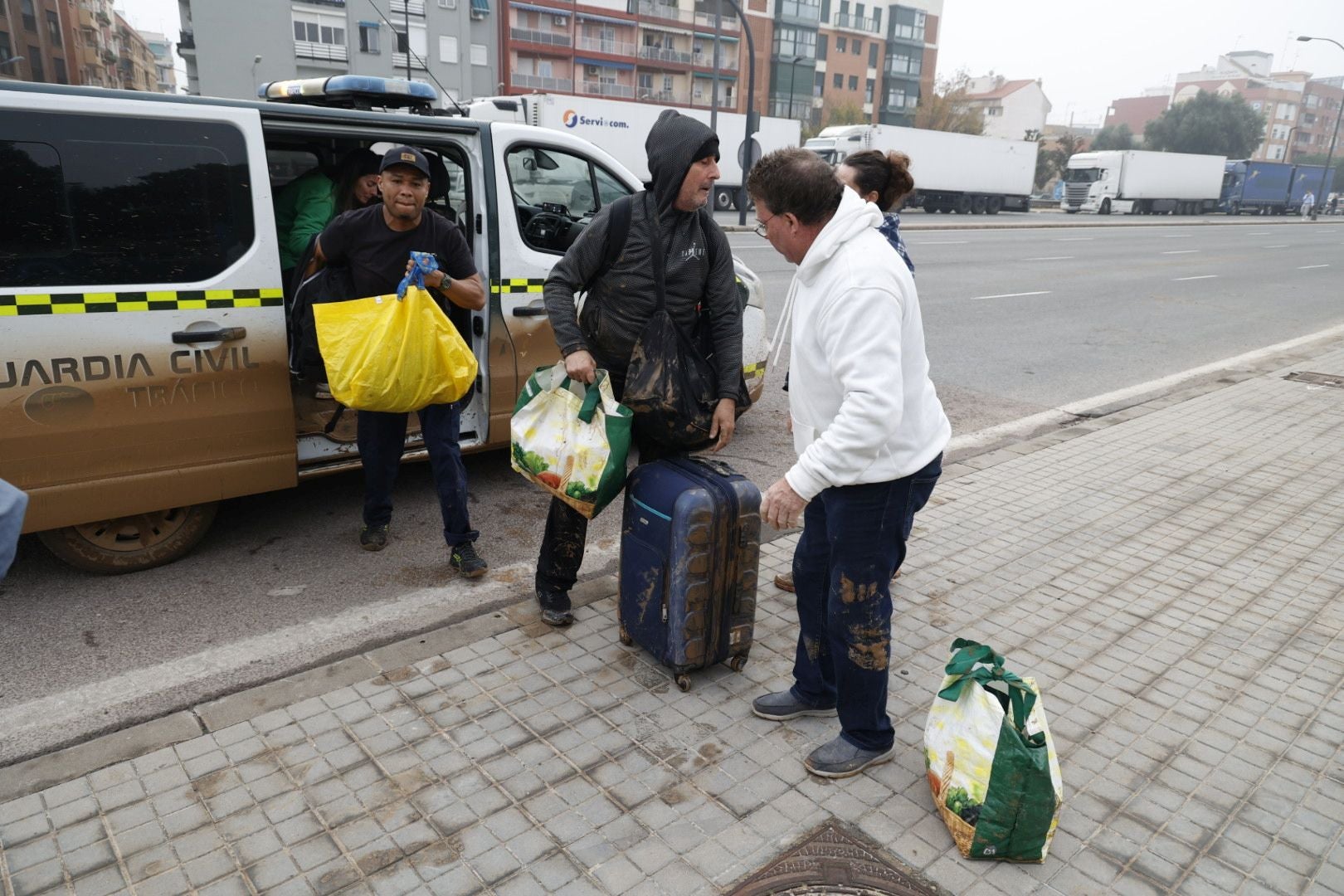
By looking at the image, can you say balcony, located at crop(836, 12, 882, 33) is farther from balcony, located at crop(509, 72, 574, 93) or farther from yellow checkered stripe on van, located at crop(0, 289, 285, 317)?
yellow checkered stripe on van, located at crop(0, 289, 285, 317)

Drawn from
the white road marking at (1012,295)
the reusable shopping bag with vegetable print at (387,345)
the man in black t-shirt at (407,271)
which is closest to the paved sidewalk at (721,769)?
the man in black t-shirt at (407,271)

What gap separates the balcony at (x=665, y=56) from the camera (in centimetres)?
6494

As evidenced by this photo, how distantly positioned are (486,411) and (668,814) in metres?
2.83

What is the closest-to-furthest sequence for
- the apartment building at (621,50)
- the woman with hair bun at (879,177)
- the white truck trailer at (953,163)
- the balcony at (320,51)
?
the woman with hair bun at (879,177)
the white truck trailer at (953,163)
the balcony at (320,51)
the apartment building at (621,50)

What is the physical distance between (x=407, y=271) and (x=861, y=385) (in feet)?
8.36

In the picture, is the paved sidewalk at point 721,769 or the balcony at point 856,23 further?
the balcony at point 856,23

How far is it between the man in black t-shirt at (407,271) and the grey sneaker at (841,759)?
1.96m

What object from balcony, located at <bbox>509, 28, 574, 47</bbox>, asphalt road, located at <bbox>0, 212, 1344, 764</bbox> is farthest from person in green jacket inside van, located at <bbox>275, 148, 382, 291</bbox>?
balcony, located at <bbox>509, 28, 574, 47</bbox>

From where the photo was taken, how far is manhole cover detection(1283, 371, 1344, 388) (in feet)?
29.7

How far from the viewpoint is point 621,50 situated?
209 ft

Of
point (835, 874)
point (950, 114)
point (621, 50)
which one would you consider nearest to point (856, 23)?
point (950, 114)

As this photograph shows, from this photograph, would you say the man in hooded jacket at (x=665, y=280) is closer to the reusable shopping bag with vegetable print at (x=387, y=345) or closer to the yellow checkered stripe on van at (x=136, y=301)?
the reusable shopping bag with vegetable print at (x=387, y=345)

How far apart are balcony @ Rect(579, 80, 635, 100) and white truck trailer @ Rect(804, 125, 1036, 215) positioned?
25186 millimetres

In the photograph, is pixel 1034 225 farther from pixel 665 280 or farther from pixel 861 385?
pixel 861 385
